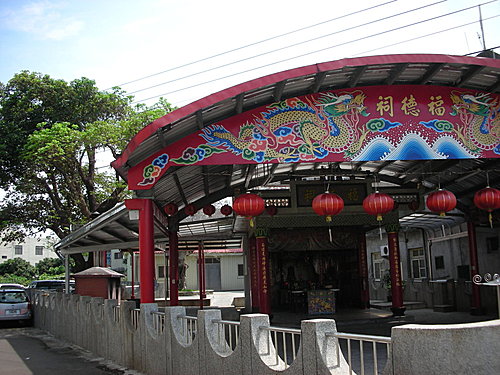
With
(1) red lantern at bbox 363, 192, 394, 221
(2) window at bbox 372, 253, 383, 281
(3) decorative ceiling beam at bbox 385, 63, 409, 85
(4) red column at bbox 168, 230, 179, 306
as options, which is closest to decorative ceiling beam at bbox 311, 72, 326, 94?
(3) decorative ceiling beam at bbox 385, 63, 409, 85

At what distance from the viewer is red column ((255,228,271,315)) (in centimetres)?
1512

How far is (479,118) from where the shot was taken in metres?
9.45

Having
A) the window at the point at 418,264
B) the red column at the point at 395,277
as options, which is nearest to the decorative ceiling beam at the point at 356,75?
the red column at the point at 395,277

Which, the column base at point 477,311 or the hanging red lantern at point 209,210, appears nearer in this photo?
the hanging red lantern at point 209,210

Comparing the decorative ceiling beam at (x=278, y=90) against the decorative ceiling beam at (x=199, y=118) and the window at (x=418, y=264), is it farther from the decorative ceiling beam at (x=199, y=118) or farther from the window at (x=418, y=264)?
the window at (x=418, y=264)

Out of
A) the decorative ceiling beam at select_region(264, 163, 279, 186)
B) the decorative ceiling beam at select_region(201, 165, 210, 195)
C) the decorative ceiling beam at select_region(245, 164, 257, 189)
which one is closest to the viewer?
the decorative ceiling beam at select_region(201, 165, 210, 195)

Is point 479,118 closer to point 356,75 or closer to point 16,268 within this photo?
point 356,75

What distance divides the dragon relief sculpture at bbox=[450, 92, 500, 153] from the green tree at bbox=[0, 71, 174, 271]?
14.1 m

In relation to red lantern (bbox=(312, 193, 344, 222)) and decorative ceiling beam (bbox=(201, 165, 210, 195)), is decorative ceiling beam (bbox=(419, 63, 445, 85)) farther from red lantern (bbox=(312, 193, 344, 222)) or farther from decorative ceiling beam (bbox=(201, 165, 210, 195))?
decorative ceiling beam (bbox=(201, 165, 210, 195))

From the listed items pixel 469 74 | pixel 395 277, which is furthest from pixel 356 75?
pixel 395 277

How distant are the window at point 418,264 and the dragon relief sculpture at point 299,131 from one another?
15.1 meters

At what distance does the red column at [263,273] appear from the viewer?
15.1 metres

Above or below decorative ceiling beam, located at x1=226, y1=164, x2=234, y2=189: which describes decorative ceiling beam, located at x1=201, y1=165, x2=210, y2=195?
below

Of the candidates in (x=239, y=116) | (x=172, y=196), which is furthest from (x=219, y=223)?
(x=239, y=116)
